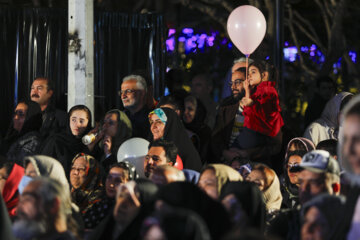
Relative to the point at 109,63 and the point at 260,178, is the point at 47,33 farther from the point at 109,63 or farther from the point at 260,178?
the point at 260,178

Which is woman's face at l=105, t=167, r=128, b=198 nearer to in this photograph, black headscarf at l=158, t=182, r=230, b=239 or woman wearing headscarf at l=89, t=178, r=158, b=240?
woman wearing headscarf at l=89, t=178, r=158, b=240

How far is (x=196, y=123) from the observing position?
9.61 m

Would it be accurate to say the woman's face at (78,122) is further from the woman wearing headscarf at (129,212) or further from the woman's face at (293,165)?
the woman wearing headscarf at (129,212)

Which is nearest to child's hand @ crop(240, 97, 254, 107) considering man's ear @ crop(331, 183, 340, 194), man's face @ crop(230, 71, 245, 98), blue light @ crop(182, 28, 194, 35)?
man's face @ crop(230, 71, 245, 98)

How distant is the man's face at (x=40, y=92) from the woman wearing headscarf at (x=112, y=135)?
114 centimetres

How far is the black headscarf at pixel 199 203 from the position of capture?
16.7ft

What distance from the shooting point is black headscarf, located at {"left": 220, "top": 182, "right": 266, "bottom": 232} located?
555cm

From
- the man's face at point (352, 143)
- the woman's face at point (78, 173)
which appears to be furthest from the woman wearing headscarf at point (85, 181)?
the man's face at point (352, 143)

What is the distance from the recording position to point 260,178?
7.12 metres

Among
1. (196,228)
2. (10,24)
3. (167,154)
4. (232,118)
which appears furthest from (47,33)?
(196,228)

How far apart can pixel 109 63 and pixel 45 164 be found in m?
4.24

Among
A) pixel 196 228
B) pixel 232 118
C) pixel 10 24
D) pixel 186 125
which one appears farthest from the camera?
pixel 10 24

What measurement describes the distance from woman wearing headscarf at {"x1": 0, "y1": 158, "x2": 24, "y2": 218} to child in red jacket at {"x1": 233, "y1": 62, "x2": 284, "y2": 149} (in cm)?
248

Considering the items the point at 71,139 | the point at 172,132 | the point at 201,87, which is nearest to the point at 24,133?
the point at 71,139
